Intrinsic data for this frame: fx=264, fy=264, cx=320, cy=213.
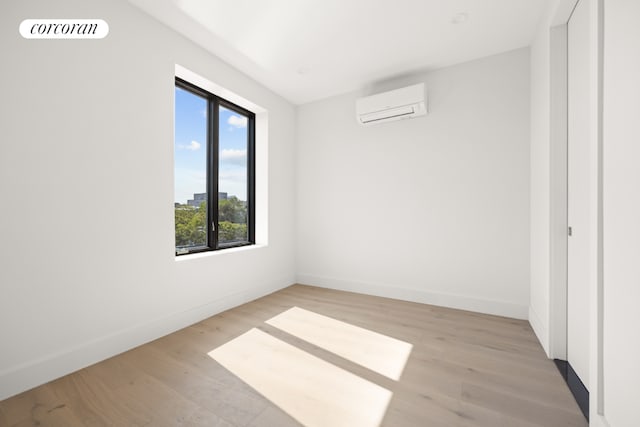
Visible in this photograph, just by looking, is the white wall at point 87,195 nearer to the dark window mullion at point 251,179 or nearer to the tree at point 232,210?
the tree at point 232,210

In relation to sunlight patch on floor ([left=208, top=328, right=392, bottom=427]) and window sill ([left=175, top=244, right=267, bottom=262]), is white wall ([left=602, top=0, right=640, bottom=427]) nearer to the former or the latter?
sunlight patch on floor ([left=208, top=328, right=392, bottom=427])

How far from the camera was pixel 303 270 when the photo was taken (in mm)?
4227

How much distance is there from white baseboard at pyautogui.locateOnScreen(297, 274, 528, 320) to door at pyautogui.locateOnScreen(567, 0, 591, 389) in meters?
0.90

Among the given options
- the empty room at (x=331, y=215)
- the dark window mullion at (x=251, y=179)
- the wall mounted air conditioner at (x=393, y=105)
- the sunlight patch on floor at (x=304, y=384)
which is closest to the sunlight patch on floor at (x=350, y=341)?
the empty room at (x=331, y=215)

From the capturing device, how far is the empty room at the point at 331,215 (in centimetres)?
144

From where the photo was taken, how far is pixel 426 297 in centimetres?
326

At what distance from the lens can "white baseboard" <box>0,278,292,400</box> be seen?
1608 mm

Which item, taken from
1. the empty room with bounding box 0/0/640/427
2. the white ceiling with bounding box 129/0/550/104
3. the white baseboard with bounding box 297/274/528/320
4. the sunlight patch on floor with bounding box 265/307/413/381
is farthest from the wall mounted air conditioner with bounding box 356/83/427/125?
the sunlight patch on floor with bounding box 265/307/413/381

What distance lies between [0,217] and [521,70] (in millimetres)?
4478

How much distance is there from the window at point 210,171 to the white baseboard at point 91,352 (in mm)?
683

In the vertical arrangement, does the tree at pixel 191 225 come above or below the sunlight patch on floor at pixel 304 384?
above

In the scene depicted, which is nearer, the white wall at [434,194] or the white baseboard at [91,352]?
the white baseboard at [91,352]

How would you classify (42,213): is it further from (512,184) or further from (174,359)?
(512,184)

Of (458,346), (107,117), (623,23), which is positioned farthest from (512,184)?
(107,117)
